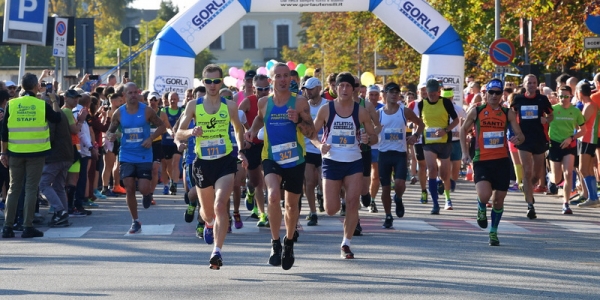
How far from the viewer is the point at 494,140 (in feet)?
43.4

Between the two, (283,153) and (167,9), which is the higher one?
(167,9)

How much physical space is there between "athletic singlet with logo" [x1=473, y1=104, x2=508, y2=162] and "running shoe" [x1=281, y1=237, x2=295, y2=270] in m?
3.34

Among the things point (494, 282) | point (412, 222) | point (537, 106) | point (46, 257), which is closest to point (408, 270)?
point (494, 282)

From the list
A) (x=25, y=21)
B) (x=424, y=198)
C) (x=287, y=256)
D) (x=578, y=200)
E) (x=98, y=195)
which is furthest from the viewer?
(x=98, y=195)

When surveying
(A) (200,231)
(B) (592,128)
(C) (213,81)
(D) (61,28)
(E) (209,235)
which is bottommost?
(A) (200,231)

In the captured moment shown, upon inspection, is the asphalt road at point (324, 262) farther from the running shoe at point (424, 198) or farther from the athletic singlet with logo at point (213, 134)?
the running shoe at point (424, 198)

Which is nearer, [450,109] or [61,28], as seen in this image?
[450,109]

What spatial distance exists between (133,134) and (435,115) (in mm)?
4617

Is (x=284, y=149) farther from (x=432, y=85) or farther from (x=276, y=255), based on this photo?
(x=432, y=85)

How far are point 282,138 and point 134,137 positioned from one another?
13.3ft

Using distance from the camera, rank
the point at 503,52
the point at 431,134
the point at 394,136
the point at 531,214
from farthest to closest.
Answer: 1. the point at 503,52
2. the point at 431,134
3. the point at 531,214
4. the point at 394,136

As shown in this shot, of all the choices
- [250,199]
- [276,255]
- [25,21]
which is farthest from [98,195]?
[276,255]

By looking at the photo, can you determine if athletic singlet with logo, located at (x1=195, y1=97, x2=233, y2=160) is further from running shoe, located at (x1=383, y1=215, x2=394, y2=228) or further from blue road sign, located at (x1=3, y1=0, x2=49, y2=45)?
blue road sign, located at (x1=3, y1=0, x2=49, y2=45)

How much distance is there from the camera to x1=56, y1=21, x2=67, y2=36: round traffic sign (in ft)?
74.0
